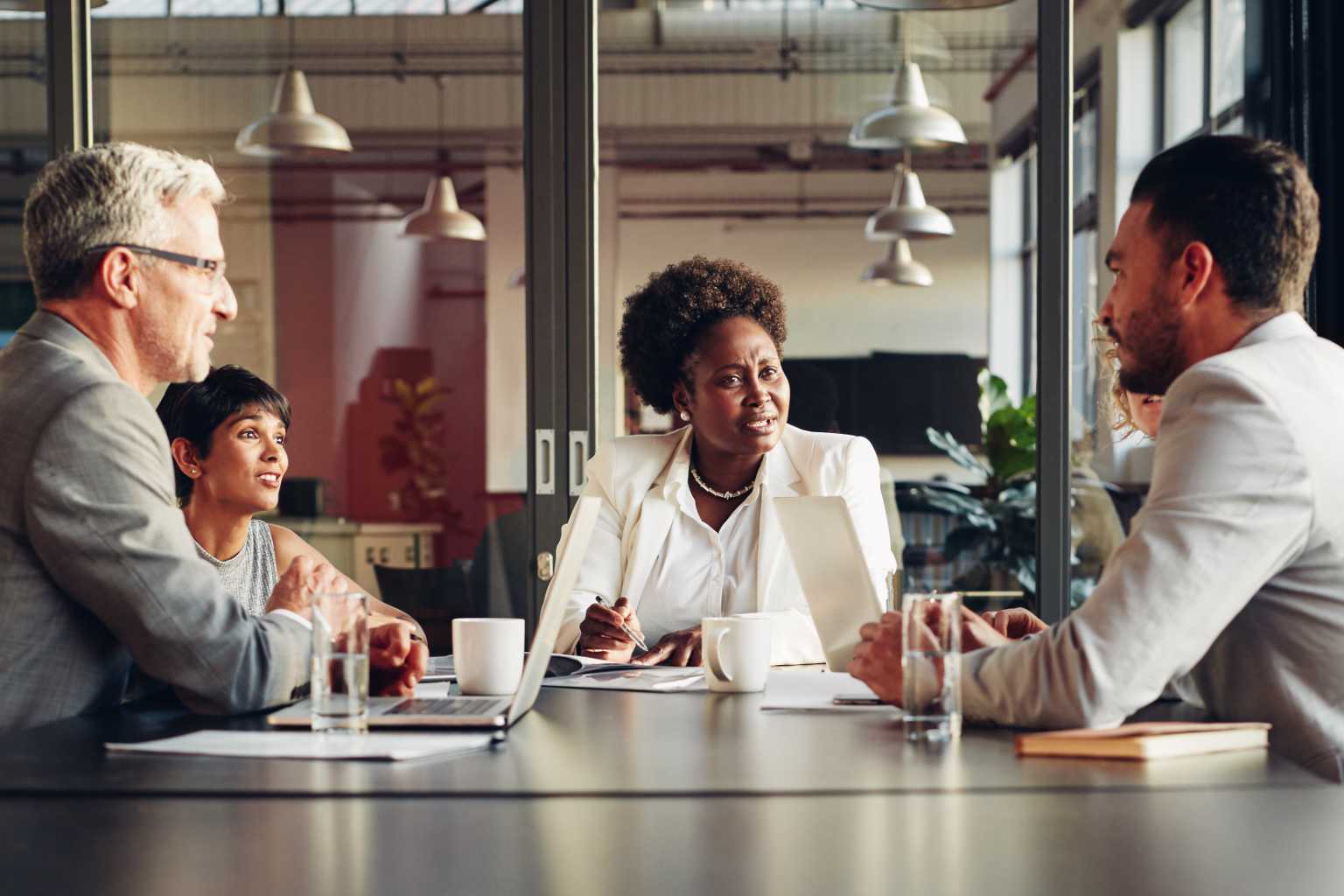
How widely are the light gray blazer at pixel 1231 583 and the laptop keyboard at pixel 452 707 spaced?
56 centimetres

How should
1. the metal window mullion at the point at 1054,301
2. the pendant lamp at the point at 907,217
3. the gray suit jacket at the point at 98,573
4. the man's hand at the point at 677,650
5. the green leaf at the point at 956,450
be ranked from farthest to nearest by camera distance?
the pendant lamp at the point at 907,217 → the green leaf at the point at 956,450 → the metal window mullion at the point at 1054,301 → the man's hand at the point at 677,650 → the gray suit jacket at the point at 98,573

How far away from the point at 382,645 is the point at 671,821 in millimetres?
805

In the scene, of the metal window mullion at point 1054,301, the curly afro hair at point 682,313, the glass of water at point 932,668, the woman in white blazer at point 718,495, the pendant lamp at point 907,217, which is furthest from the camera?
the pendant lamp at point 907,217

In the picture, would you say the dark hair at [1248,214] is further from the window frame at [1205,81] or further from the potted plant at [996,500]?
the window frame at [1205,81]

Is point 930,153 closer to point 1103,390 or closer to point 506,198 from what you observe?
point 1103,390

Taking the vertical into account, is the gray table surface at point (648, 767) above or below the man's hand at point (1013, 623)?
below

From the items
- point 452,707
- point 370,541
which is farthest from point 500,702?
point 370,541

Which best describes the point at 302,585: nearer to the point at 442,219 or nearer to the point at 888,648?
the point at 888,648

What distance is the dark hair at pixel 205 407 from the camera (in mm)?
3025

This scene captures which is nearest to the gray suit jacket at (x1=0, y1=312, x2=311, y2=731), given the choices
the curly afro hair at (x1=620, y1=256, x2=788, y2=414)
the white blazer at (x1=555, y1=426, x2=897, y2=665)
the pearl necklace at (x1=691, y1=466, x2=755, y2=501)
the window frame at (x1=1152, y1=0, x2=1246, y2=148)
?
the white blazer at (x1=555, y1=426, x2=897, y2=665)

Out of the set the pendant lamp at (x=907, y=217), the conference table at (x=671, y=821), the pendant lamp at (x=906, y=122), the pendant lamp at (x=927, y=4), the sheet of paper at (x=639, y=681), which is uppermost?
the pendant lamp at (x=927, y=4)

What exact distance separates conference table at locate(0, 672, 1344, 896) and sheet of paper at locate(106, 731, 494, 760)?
24mm

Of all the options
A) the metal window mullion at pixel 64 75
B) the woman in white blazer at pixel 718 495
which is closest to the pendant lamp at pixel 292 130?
the metal window mullion at pixel 64 75

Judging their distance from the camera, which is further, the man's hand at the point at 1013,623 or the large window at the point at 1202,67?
the large window at the point at 1202,67
